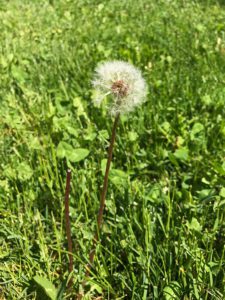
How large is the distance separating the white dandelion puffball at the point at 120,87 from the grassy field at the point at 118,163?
1.63 ft

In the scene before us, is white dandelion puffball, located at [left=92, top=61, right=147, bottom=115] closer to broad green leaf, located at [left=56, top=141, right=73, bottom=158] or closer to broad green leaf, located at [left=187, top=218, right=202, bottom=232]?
broad green leaf, located at [left=187, top=218, right=202, bottom=232]

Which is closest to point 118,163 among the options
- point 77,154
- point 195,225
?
point 77,154

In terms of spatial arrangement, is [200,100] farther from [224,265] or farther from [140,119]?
[224,265]

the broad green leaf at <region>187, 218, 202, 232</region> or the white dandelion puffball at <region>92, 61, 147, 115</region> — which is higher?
the white dandelion puffball at <region>92, 61, 147, 115</region>

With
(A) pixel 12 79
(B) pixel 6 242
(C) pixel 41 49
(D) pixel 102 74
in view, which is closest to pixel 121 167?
(B) pixel 6 242

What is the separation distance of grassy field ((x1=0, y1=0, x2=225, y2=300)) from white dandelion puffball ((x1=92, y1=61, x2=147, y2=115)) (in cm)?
50

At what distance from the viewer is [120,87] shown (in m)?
1.52

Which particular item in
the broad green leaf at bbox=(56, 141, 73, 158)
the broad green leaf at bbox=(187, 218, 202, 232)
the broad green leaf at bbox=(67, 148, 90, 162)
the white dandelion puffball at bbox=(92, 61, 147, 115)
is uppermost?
the white dandelion puffball at bbox=(92, 61, 147, 115)

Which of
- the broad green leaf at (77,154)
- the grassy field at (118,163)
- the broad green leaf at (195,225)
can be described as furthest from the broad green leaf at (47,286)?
the broad green leaf at (77,154)

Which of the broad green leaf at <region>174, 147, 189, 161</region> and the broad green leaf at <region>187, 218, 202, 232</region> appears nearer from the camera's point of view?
the broad green leaf at <region>187, 218, 202, 232</region>

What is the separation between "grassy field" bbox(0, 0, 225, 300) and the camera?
1755 mm

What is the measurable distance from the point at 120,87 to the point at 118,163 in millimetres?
981

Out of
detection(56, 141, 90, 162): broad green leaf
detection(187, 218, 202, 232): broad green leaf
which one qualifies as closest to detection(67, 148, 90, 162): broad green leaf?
detection(56, 141, 90, 162): broad green leaf

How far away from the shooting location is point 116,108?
1515mm
